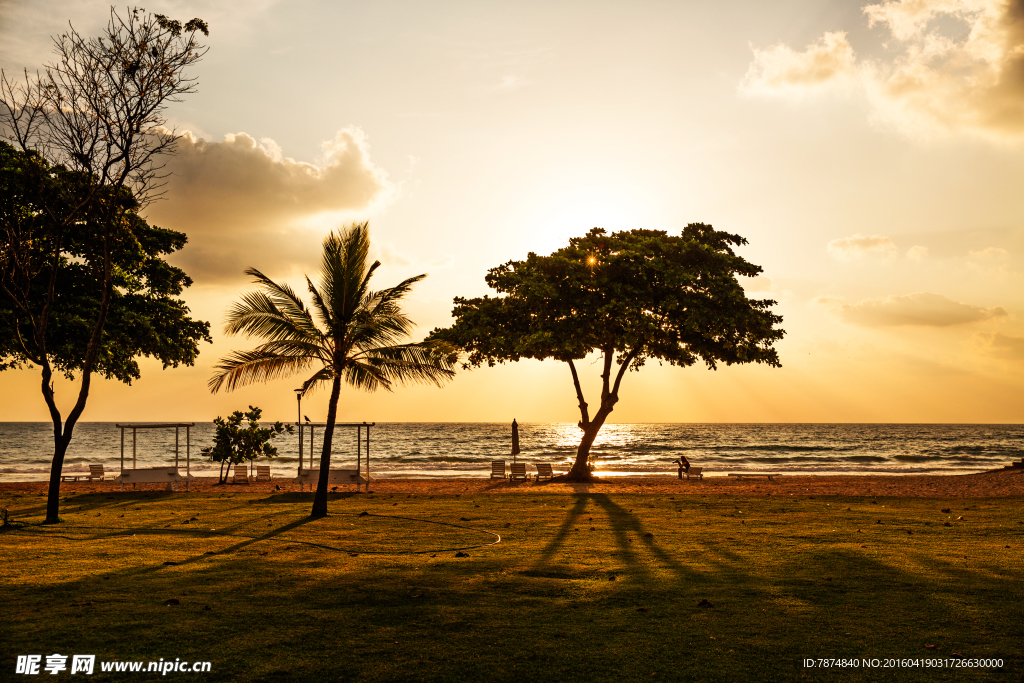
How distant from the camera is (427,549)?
11492 millimetres

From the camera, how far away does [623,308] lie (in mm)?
23906

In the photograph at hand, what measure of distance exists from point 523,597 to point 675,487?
63.9ft

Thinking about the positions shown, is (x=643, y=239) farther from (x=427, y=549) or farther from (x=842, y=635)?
(x=842, y=635)

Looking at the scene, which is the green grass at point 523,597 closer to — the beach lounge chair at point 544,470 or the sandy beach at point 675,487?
the sandy beach at point 675,487

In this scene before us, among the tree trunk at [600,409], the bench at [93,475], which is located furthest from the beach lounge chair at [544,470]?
the bench at [93,475]

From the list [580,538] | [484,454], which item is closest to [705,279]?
[580,538]

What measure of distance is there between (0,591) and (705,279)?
883 inches

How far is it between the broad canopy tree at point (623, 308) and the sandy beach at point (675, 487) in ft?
13.2

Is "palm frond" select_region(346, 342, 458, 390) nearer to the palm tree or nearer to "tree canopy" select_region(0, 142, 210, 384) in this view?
the palm tree

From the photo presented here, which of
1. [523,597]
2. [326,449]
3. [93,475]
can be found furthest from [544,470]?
[523,597]

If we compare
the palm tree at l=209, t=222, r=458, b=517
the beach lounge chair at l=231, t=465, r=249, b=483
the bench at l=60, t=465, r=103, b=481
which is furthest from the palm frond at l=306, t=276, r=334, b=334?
the bench at l=60, t=465, r=103, b=481

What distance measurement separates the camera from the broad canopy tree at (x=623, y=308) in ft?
80.3

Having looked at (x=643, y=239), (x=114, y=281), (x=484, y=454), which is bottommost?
(x=484, y=454)

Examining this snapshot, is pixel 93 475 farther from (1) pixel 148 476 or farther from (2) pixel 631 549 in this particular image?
(2) pixel 631 549
